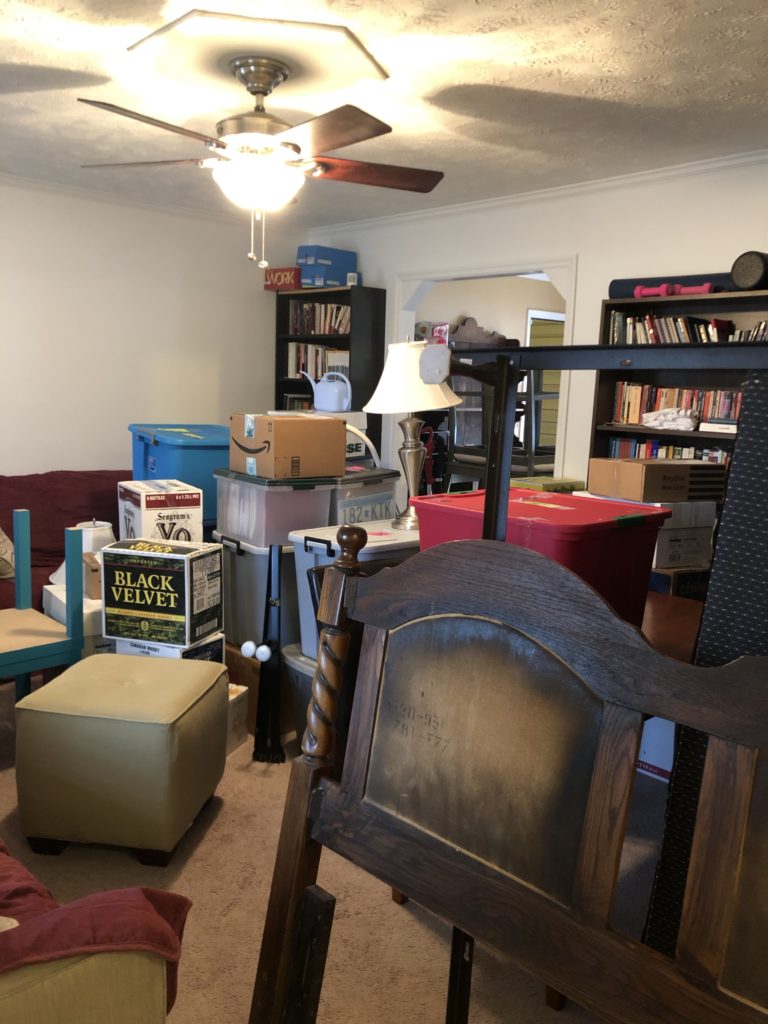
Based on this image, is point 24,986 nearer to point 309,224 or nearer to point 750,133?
point 750,133

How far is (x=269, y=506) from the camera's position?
10.3 ft

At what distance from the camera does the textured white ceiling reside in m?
2.41

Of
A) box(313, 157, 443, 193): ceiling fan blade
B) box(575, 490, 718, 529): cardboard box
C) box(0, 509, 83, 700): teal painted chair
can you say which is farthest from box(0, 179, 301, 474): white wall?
box(575, 490, 718, 529): cardboard box

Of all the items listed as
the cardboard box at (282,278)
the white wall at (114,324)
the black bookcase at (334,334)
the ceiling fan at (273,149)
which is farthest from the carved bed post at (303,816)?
the cardboard box at (282,278)

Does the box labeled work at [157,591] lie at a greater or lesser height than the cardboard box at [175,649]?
greater

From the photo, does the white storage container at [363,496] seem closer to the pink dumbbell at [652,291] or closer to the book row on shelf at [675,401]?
the book row on shelf at [675,401]

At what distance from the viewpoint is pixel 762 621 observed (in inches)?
34.7

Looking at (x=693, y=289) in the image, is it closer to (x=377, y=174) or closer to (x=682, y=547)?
(x=682, y=547)

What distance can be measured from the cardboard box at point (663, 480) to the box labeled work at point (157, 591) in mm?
1425

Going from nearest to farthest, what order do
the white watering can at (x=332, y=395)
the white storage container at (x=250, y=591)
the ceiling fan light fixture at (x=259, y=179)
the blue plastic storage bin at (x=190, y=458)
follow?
1. the ceiling fan light fixture at (x=259, y=179)
2. the white storage container at (x=250, y=591)
3. the blue plastic storage bin at (x=190, y=458)
4. the white watering can at (x=332, y=395)

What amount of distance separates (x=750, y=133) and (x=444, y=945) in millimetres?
3371

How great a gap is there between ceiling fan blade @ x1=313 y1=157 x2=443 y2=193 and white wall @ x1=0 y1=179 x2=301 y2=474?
2.74 m

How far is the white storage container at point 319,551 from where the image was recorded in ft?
9.28

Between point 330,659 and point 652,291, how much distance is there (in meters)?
3.59
